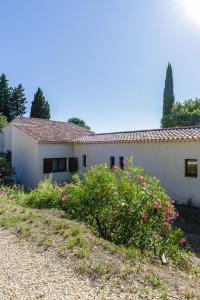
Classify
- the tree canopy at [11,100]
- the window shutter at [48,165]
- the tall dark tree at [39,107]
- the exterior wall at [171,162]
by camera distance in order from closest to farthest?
the exterior wall at [171,162]
the window shutter at [48,165]
the tree canopy at [11,100]
the tall dark tree at [39,107]

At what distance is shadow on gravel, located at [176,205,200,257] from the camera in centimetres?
976

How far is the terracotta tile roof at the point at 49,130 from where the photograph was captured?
71.2 ft

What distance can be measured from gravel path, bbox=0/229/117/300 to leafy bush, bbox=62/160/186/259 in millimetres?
2045

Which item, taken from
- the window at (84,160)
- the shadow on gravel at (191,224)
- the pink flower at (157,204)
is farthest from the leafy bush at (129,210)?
the window at (84,160)

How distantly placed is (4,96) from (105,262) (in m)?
41.2

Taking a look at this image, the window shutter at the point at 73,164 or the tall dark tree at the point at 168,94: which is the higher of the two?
the tall dark tree at the point at 168,94

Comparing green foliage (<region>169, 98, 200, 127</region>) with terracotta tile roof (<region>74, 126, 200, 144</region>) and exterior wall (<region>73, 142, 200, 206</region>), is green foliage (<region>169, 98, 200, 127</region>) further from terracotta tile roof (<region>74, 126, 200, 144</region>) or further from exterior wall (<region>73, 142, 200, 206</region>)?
exterior wall (<region>73, 142, 200, 206</region>)

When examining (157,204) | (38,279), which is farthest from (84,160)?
(38,279)

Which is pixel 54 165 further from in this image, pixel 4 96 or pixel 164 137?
pixel 4 96

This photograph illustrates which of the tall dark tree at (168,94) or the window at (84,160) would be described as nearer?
the window at (84,160)

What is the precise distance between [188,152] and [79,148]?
9.84 meters

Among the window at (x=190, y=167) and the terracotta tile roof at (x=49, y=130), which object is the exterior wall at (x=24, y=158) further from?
the window at (x=190, y=167)

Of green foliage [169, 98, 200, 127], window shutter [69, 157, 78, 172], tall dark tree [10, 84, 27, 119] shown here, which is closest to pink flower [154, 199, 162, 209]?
window shutter [69, 157, 78, 172]

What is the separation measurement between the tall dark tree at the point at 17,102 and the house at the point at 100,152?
61.7ft
